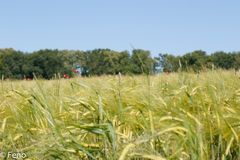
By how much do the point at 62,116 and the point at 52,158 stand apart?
630mm

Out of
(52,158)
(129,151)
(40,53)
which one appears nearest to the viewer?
(129,151)

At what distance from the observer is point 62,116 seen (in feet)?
6.07

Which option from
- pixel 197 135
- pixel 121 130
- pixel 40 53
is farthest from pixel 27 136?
pixel 40 53

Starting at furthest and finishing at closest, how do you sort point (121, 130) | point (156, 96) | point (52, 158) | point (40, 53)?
1. point (40, 53)
2. point (156, 96)
3. point (121, 130)
4. point (52, 158)

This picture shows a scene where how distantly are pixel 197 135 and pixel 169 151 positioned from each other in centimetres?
17

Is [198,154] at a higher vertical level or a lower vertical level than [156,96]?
lower

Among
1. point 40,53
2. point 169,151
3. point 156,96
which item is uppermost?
point 40,53

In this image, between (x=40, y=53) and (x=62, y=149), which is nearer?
(x=62, y=149)

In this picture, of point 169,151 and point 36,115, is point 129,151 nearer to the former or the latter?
point 169,151

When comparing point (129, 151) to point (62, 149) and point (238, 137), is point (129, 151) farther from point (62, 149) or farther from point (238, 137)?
point (238, 137)

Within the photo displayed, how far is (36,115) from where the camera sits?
1.81 meters

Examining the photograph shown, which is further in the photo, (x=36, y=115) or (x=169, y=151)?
(x=36, y=115)

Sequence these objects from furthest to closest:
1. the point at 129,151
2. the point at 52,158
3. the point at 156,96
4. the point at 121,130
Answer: the point at 156,96
the point at 121,130
the point at 52,158
the point at 129,151

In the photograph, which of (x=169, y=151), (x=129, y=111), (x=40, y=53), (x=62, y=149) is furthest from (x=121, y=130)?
(x=40, y=53)
